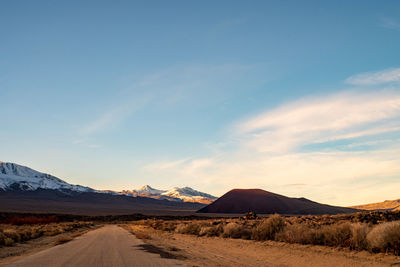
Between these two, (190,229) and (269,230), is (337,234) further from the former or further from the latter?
(190,229)

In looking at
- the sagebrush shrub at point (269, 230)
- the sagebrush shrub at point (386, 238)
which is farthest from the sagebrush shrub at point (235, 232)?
the sagebrush shrub at point (386, 238)

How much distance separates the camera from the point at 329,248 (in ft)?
50.1

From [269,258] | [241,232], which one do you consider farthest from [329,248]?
[241,232]

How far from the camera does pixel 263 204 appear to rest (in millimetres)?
140000

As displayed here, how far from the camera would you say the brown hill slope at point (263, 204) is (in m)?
132

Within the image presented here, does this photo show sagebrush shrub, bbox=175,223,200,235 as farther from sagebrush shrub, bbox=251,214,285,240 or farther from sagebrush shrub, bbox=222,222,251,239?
sagebrush shrub, bbox=251,214,285,240

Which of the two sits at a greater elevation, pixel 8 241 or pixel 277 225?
pixel 277 225

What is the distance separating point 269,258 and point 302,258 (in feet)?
5.07

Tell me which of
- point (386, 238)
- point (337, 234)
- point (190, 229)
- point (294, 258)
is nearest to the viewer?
point (386, 238)

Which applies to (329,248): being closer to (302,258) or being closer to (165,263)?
(302,258)

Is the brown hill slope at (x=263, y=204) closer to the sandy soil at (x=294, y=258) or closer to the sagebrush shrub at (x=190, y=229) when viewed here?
the sagebrush shrub at (x=190, y=229)

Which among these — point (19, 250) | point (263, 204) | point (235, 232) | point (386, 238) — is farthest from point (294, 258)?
point (263, 204)

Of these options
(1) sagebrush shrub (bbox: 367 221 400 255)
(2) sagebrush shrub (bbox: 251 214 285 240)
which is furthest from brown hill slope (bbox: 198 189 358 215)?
(1) sagebrush shrub (bbox: 367 221 400 255)

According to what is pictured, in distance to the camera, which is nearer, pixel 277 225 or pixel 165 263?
pixel 165 263
